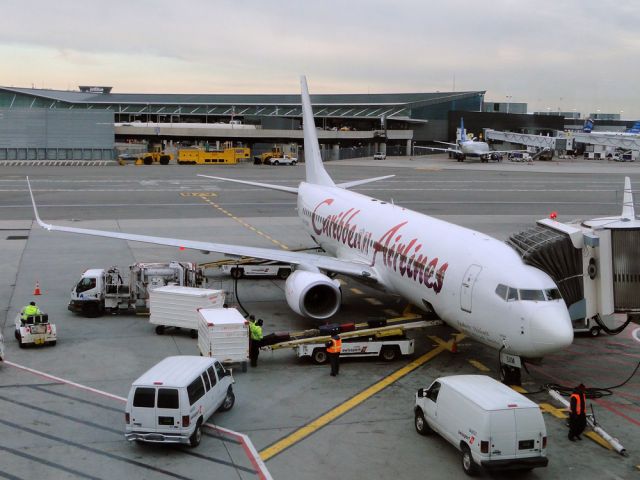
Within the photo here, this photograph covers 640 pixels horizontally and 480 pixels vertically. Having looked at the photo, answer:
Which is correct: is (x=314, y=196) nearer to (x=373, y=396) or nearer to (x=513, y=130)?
(x=373, y=396)

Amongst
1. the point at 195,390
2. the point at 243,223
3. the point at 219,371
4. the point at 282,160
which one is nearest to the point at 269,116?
the point at 282,160

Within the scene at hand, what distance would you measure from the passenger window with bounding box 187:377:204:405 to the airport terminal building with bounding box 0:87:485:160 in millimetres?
Result: 140203

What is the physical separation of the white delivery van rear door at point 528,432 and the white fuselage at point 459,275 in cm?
422

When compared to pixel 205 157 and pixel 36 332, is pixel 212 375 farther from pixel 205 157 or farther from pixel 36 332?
pixel 205 157

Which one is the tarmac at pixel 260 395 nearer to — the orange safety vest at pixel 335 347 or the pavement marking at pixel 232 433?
the pavement marking at pixel 232 433

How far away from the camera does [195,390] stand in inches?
762

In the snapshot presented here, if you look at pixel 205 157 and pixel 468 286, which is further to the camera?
pixel 205 157

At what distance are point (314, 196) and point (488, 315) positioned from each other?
21.1 metres

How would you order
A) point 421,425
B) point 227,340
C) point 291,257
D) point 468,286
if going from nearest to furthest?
point 421,425, point 468,286, point 227,340, point 291,257

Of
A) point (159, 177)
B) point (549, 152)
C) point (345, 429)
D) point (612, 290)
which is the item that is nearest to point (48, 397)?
point (345, 429)

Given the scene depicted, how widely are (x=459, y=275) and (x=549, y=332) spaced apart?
404cm

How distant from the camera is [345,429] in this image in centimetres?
2023

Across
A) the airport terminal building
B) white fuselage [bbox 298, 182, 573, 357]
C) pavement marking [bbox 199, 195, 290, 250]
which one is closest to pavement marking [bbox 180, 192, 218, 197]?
pavement marking [bbox 199, 195, 290, 250]

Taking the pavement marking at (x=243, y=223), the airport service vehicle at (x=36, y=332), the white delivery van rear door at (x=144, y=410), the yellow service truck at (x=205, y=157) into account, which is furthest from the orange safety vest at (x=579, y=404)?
the yellow service truck at (x=205, y=157)
